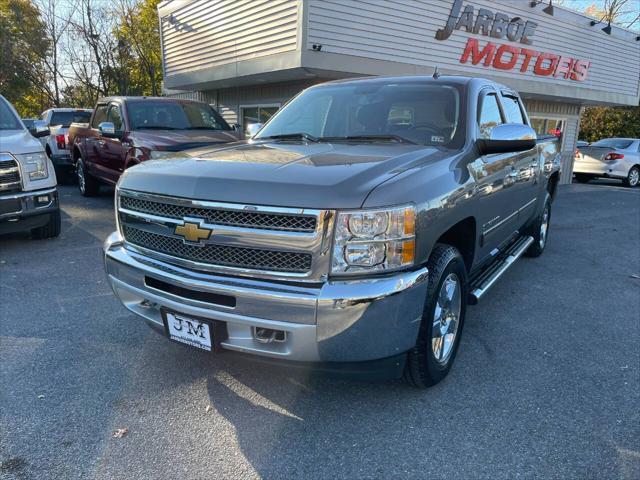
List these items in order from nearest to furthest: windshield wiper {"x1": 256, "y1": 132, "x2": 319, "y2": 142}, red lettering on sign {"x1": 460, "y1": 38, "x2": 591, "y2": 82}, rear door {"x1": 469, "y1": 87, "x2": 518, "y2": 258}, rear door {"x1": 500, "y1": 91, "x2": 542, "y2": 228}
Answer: rear door {"x1": 469, "y1": 87, "x2": 518, "y2": 258}, windshield wiper {"x1": 256, "y1": 132, "x2": 319, "y2": 142}, rear door {"x1": 500, "y1": 91, "x2": 542, "y2": 228}, red lettering on sign {"x1": 460, "y1": 38, "x2": 591, "y2": 82}

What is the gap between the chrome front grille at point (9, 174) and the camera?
5.47 metres

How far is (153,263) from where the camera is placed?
275 cm

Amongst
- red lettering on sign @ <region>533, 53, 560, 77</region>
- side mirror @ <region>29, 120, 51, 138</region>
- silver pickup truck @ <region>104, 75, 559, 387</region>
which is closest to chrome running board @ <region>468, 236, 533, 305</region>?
silver pickup truck @ <region>104, 75, 559, 387</region>

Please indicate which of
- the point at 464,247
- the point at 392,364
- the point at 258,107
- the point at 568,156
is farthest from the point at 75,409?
the point at 568,156

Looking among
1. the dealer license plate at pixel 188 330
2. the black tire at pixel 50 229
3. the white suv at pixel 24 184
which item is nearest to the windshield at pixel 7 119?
the white suv at pixel 24 184

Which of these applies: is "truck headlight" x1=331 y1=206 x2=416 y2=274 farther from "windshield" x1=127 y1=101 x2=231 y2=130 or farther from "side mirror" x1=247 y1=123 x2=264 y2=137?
"windshield" x1=127 y1=101 x2=231 y2=130

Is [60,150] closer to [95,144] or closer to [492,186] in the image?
[95,144]

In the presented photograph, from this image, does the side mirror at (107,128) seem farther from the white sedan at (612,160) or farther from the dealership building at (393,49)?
the white sedan at (612,160)

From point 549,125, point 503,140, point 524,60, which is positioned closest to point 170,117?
point 503,140

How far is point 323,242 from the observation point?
7.28 feet

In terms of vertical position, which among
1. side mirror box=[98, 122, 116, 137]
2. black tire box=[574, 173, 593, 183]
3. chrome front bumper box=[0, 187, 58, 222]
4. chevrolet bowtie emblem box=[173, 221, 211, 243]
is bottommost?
black tire box=[574, 173, 593, 183]

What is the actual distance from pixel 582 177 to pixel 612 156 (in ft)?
5.28

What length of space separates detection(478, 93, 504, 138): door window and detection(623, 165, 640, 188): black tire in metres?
14.7

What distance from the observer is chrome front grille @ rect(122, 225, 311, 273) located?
90.3 inches
